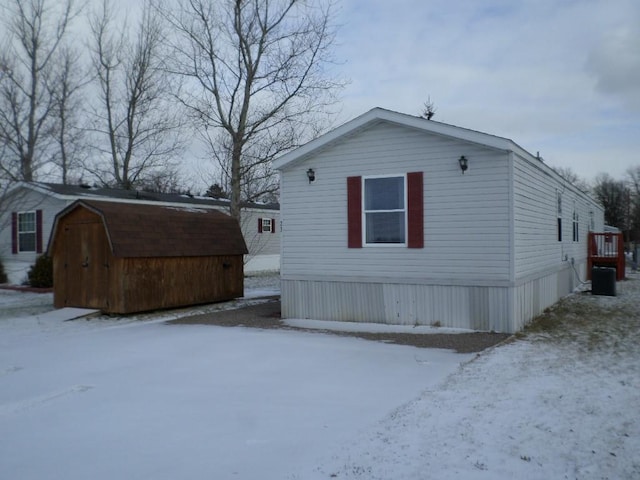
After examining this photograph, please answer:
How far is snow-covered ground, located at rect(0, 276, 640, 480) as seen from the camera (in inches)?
156

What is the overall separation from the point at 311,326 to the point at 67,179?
23.0m

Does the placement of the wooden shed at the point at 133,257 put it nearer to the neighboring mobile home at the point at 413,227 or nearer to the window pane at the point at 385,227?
the neighboring mobile home at the point at 413,227

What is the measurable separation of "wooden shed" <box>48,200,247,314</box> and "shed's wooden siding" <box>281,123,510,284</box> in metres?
3.39

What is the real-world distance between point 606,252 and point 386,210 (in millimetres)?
13122

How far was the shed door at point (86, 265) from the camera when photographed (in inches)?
479

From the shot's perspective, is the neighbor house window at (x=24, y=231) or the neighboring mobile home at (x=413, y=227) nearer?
the neighboring mobile home at (x=413, y=227)

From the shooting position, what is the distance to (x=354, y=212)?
1035 centimetres

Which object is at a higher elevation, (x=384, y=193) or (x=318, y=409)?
(x=384, y=193)

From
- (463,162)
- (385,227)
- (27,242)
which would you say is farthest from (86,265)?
(27,242)

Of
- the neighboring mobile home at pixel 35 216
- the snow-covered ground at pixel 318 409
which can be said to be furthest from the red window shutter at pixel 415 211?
the neighboring mobile home at pixel 35 216

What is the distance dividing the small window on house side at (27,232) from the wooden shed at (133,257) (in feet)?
24.6

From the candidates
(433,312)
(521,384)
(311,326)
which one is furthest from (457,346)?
(311,326)

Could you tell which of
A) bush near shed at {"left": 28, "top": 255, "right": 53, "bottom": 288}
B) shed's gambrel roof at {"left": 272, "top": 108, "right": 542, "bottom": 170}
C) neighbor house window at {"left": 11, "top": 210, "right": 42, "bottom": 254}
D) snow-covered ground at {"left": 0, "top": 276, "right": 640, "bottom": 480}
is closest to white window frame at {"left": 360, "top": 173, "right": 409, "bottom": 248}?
shed's gambrel roof at {"left": 272, "top": 108, "right": 542, "bottom": 170}

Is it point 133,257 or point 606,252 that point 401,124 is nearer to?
point 133,257
